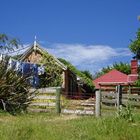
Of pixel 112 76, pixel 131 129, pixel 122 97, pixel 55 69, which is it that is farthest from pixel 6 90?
pixel 112 76

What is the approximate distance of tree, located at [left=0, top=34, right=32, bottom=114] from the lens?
64.3 feet

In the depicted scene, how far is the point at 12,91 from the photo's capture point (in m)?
20.0

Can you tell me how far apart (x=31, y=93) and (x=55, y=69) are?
17.6m

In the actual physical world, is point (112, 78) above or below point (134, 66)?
below

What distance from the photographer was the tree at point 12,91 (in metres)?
19.6

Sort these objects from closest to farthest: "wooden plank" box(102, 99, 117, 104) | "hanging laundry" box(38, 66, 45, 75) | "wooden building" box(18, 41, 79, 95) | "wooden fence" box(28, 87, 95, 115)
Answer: "wooden fence" box(28, 87, 95, 115) < "wooden plank" box(102, 99, 117, 104) < "hanging laundry" box(38, 66, 45, 75) < "wooden building" box(18, 41, 79, 95)

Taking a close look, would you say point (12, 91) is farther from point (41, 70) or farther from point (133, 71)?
point (133, 71)

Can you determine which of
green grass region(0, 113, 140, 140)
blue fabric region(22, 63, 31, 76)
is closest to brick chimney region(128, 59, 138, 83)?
blue fabric region(22, 63, 31, 76)

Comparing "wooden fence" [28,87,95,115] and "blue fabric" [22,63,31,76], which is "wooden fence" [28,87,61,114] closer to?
"wooden fence" [28,87,95,115]

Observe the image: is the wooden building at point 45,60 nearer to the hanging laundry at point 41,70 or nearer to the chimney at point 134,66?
the hanging laundry at point 41,70

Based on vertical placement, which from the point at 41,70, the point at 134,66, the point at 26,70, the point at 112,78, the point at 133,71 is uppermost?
the point at 134,66

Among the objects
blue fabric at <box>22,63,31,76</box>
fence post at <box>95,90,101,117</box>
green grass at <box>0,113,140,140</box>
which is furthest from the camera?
blue fabric at <box>22,63,31,76</box>

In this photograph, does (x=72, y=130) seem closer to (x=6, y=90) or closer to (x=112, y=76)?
(x=6, y=90)

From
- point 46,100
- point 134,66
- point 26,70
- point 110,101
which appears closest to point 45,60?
point 26,70
